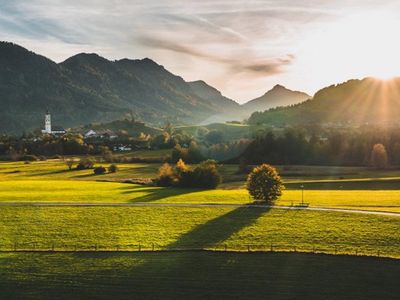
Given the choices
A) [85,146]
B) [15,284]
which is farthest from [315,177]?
[85,146]

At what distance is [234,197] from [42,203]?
29.3 m

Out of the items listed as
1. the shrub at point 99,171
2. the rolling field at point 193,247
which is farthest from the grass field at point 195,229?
the shrub at point 99,171

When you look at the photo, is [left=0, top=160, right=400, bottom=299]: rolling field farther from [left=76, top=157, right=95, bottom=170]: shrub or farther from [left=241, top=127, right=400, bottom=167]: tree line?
[left=241, top=127, right=400, bottom=167]: tree line

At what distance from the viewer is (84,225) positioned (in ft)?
192

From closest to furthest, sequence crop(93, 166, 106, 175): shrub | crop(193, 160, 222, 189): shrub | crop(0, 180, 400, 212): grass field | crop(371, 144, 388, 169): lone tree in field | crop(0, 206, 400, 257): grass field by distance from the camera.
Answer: crop(0, 206, 400, 257): grass field, crop(0, 180, 400, 212): grass field, crop(193, 160, 222, 189): shrub, crop(93, 166, 106, 175): shrub, crop(371, 144, 388, 169): lone tree in field

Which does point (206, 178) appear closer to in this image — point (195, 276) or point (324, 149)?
point (195, 276)

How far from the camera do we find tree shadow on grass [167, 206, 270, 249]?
170 ft

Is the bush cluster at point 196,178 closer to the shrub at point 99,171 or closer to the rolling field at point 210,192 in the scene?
the rolling field at point 210,192

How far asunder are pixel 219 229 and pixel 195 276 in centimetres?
1241

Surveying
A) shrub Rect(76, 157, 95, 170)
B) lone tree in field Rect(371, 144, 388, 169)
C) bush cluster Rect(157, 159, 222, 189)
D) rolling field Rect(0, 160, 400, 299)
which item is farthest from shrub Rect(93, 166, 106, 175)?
lone tree in field Rect(371, 144, 388, 169)

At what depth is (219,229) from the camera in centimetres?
5622

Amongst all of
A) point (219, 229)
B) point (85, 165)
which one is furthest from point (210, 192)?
point (85, 165)

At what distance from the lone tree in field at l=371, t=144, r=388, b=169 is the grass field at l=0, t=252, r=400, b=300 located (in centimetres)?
8860

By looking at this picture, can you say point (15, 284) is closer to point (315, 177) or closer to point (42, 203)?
point (42, 203)
